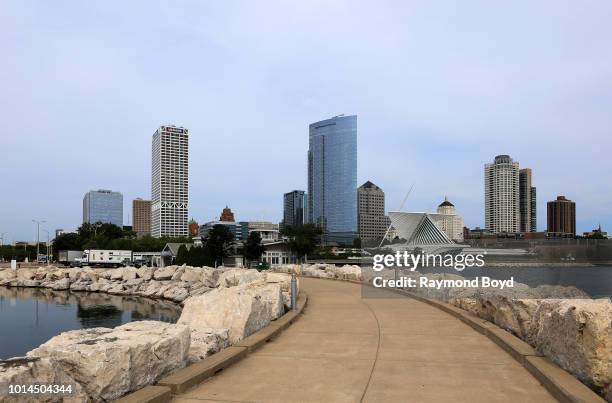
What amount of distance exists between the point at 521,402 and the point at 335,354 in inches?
128

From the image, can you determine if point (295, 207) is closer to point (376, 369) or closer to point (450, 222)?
point (450, 222)

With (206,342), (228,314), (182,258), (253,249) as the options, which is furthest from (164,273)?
(206,342)

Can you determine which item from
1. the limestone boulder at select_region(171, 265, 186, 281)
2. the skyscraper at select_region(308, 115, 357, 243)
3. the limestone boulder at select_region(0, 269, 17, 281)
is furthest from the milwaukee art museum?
the skyscraper at select_region(308, 115, 357, 243)

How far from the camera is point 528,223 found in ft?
354

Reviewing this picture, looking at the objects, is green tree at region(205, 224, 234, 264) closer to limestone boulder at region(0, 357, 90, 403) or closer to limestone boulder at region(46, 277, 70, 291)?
limestone boulder at region(46, 277, 70, 291)

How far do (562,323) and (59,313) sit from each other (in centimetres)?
2910

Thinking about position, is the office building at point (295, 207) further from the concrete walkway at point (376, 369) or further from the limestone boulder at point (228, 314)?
the limestone boulder at point (228, 314)

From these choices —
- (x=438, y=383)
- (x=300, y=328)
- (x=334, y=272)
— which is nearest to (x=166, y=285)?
(x=334, y=272)

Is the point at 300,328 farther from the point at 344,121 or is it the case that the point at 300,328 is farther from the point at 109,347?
the point at 344,121

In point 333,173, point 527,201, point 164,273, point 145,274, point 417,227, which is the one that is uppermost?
point 333,173

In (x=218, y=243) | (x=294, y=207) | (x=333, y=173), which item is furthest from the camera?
(x=294, y=207)

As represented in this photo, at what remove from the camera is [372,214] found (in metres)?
79.3

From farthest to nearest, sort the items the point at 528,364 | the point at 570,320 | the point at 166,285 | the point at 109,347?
the point at 166,285, the point at 528,364, the point at 570,320, the point at 109,347

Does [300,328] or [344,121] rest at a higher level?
[344,121]
